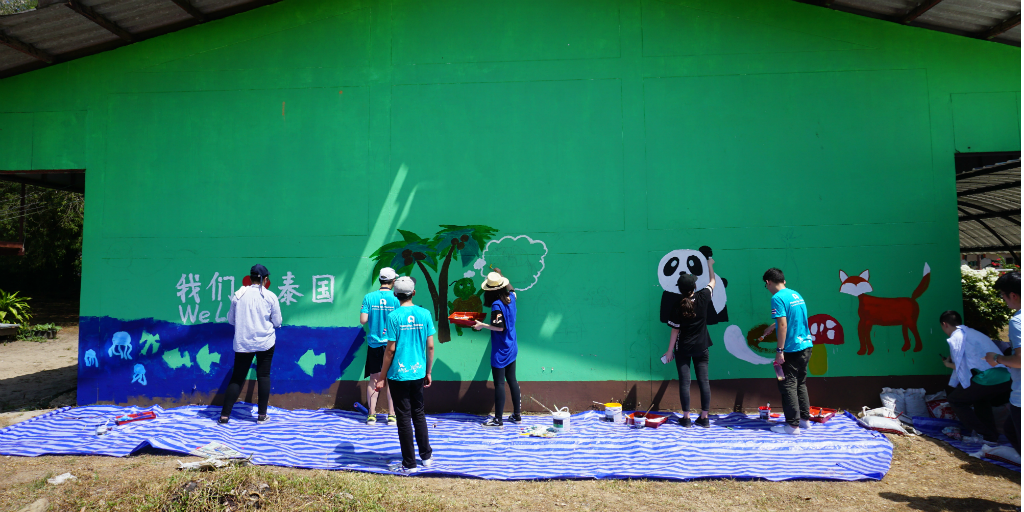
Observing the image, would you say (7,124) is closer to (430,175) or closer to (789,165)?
(430,175)

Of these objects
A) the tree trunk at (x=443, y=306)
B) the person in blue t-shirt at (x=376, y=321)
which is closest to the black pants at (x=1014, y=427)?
the tree trunk at (x=443, y=306)

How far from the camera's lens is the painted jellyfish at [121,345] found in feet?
22.6

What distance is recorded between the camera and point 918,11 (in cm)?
621

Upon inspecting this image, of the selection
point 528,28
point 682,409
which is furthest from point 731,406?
point 528,28

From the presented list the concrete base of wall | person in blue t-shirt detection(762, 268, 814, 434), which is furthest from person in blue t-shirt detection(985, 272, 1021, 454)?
the concrete base of wall

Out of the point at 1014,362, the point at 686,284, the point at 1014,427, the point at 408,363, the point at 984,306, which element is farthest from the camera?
the point at 984,306

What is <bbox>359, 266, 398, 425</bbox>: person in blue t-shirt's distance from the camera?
5941 mm

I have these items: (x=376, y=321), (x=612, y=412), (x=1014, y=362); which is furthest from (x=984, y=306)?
(x=376, y=321)

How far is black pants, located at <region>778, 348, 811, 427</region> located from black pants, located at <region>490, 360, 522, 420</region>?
9.42ft

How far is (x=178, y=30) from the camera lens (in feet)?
23.1

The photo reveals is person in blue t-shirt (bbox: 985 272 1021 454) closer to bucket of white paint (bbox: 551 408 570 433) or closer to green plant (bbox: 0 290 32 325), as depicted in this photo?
bucket of white paint (bbox: 551 408 570 433)

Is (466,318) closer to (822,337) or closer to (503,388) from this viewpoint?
(503,388)

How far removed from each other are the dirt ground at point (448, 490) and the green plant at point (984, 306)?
3.35 metres

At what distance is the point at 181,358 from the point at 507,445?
4.42 meters
